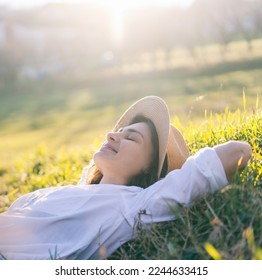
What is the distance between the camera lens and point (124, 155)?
3326mm

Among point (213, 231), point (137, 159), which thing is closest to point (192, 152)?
point (137, 159)

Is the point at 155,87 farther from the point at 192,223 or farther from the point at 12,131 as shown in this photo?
the point at 192,223

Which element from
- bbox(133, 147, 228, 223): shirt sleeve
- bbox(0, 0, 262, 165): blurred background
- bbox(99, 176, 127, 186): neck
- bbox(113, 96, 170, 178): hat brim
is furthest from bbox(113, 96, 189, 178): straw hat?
bbox(0, 0, 262, 165): blurred background

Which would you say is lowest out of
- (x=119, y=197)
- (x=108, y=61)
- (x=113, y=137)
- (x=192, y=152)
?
(x=108, y=61)

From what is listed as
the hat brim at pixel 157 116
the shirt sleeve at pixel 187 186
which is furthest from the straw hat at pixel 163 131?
the shirt sleeve at pixel 187 186

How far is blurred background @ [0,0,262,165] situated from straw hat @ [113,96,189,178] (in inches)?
271

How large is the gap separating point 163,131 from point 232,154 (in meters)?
0.51

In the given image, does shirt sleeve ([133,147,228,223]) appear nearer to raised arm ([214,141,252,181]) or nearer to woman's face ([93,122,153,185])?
raised arm ([214,141,252,181])

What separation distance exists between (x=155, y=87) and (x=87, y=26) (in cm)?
873

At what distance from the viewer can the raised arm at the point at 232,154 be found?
302 cm

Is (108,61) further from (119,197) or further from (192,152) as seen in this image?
(119,197)

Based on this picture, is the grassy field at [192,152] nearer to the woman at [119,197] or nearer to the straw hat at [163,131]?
the woman at [119,197]

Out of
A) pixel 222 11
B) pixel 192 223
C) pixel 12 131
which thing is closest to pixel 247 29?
pixel 222 11

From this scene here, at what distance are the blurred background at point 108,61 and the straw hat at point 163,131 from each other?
6.89m
